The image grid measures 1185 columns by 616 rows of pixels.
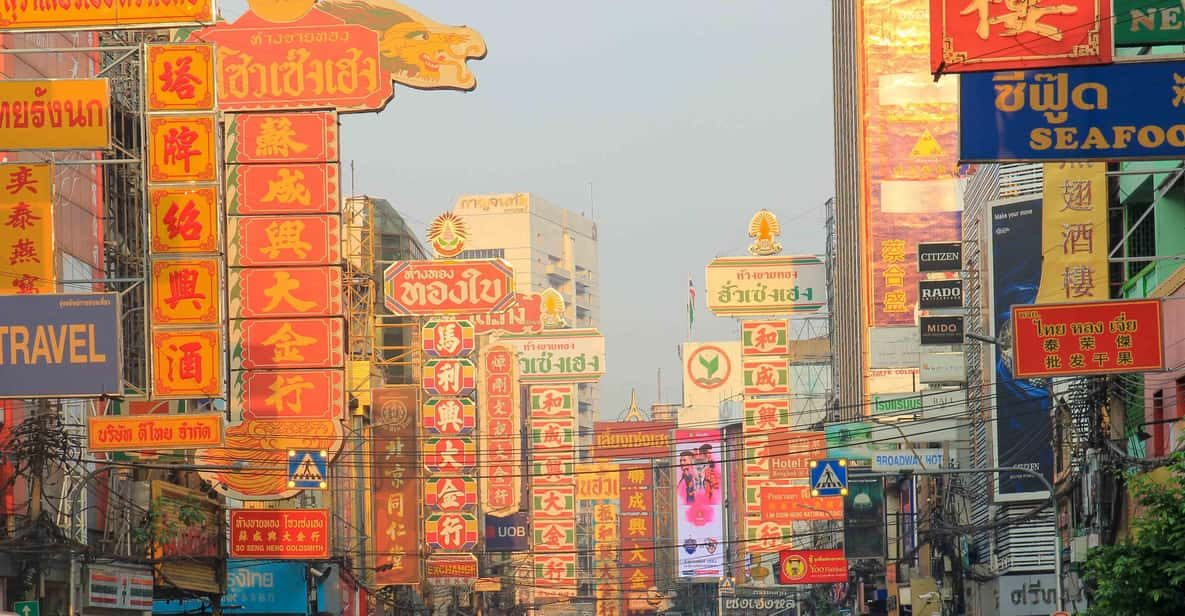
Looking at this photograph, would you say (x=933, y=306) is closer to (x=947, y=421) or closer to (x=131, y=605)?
(x=947, y=421)

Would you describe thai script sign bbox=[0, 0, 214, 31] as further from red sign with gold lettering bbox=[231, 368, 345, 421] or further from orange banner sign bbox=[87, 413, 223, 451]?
red sign with gold lettering bbox=[231, 368, 345, 421]

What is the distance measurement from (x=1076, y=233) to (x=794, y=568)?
38.1 m

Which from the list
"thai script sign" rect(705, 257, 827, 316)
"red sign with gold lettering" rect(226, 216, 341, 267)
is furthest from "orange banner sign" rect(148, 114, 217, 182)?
"thai script sign" rect(705, 257, 827, 316)

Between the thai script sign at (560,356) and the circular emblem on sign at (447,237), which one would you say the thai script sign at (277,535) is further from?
the thai script sign at (560,356)

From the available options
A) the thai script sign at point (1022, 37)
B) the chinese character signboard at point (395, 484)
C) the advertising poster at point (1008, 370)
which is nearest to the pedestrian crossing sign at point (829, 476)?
the advertising poster at point (1008, 370)

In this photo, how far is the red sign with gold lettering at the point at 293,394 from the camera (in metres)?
44.2

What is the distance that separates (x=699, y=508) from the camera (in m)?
153

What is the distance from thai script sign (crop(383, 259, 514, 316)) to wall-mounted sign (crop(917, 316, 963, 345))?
648 inches

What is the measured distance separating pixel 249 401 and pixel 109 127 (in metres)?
13.2

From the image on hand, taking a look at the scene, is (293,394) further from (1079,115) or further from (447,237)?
(447,237)

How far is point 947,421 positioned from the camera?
62.3 meters

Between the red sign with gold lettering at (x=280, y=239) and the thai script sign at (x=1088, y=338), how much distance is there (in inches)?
797

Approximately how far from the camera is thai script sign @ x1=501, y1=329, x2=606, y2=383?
126 metres

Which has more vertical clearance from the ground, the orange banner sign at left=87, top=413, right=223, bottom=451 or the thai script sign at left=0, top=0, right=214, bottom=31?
the thai script sign at left=0, top=0, right=214, bottom=31
